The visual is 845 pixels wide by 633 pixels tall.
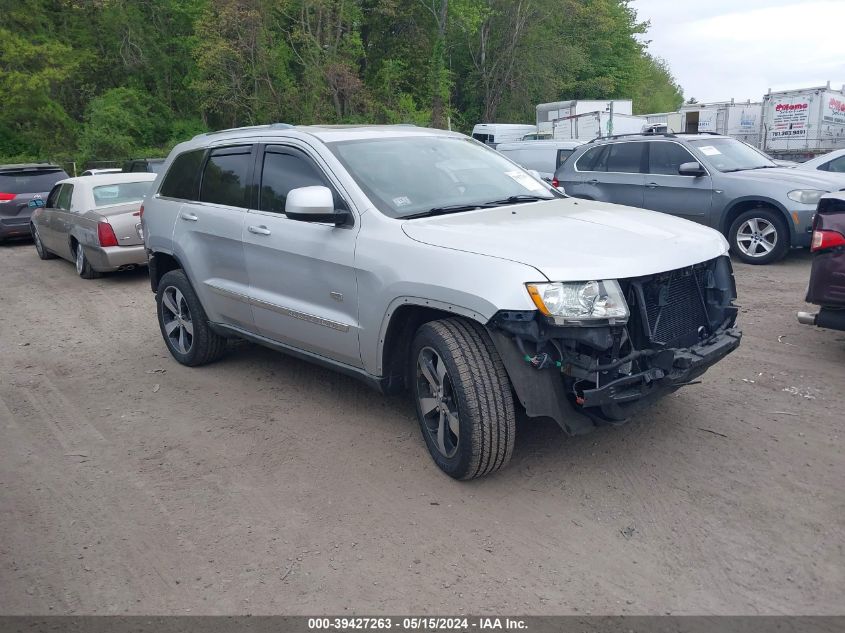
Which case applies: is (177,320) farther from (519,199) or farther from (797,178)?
(797,178)

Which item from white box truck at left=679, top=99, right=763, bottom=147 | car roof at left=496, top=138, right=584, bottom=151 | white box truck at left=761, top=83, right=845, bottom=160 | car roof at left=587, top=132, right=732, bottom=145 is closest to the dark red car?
car roof at left=587, top=132, right=732, bottom=145

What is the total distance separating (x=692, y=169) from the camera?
10.1m

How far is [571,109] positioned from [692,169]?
20.4 meters

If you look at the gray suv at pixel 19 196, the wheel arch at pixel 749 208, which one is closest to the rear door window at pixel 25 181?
the gray suv at pixel 19 196

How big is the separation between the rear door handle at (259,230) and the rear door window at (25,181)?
1194 centimetres

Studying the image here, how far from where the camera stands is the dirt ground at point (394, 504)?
3121 millimetres

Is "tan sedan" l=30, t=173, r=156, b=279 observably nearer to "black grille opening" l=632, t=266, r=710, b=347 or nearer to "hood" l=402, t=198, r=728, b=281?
"hood" l=402, t=198, r=728, b=281

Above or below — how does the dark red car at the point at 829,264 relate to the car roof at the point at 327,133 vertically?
below

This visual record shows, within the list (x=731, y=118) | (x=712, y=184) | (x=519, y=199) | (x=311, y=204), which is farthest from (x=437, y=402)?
(x=731, y=118)

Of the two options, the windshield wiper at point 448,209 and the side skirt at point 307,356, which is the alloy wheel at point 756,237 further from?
the side skirt at point 307,356

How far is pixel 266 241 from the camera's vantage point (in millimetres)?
4988

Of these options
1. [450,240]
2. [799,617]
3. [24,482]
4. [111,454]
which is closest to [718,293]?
[450,240]

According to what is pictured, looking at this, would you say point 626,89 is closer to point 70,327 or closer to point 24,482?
point 70,327

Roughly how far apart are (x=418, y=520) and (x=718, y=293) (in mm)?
2142
